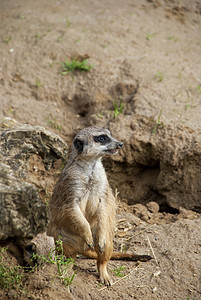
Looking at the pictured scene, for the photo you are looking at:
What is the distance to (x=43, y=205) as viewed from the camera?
9.34 feet

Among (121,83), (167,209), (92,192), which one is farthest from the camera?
(121,83)

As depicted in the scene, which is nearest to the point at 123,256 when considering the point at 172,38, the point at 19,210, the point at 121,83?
the point at 19,210

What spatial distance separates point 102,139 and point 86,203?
0.73 metres

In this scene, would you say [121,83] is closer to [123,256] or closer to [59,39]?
[59,39]

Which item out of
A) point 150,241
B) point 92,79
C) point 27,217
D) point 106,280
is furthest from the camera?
point 92,79

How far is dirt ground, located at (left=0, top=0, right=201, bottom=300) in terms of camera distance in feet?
12.4

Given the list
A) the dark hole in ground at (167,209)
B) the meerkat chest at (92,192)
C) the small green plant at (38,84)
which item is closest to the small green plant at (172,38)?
the small green plant at (38,84)

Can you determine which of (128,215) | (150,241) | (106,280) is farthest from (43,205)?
(128,215)

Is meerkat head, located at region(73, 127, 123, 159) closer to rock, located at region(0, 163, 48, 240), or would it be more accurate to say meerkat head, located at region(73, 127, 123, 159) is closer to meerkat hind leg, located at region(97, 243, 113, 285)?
meerkat hind leg, located at region(97, 243, 113, 285)

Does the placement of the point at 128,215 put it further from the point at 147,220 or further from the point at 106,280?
the point at 106,280

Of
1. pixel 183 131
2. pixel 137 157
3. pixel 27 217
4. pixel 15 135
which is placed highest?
pixel 15 135

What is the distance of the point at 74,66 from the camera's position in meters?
6.25

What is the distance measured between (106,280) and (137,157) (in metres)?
2.37

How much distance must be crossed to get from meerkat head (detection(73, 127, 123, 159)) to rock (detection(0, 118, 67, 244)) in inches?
20.9
